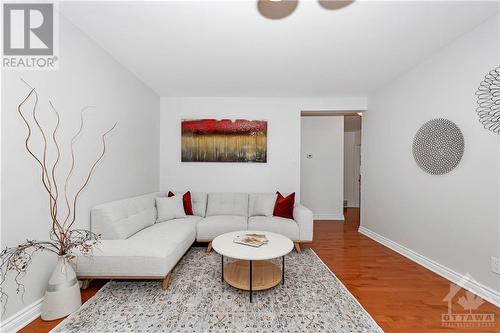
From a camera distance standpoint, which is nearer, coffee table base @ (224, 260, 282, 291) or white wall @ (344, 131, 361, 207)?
coffee table base @ (224, 260, 282, 291)

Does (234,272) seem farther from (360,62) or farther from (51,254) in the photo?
(360,62)

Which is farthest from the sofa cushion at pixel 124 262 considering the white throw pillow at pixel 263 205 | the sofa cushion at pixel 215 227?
the white throw pillow at pixel 263 205

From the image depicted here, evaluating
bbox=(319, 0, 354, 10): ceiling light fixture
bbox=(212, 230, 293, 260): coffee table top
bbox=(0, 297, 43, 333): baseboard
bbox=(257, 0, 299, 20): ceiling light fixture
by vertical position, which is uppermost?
bbox=(257, 0, 299, 20): ceiling light fixture

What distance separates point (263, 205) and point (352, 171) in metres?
4.47

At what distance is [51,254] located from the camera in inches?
71.5

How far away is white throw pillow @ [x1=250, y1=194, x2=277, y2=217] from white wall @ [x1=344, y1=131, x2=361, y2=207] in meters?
4.14

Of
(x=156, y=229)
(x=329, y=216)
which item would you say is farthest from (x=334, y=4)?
(x=329, y=216)

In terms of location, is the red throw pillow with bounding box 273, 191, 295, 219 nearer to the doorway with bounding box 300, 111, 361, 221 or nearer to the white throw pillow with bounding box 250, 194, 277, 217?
the white throw pillow with bounding box 250, 194, 277, 217

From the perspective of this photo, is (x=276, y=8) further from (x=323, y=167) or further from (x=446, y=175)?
(x=323, y=167)

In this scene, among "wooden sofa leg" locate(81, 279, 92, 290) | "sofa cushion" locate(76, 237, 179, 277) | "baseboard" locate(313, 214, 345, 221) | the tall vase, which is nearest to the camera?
the tall vase

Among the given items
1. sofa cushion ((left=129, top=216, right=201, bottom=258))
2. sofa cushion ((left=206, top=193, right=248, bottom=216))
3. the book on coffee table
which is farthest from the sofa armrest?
sofa cushion ((left=129, top=216, right=201, bottom=258))

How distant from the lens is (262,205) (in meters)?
3.41

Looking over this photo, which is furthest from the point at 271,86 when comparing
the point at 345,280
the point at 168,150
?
the point at 345,280

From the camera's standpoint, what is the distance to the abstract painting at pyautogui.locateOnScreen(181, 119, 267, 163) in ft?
12.9
